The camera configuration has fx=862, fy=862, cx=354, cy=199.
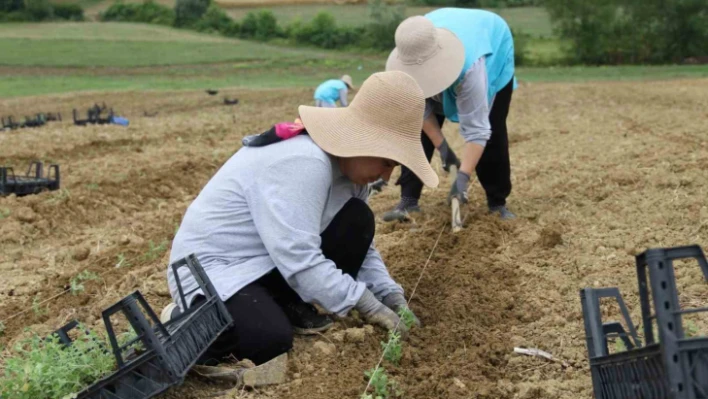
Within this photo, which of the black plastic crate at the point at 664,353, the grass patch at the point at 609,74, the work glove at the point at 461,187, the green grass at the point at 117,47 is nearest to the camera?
the black plastic crate at the point at 664,353

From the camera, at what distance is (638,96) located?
16109 millimetres

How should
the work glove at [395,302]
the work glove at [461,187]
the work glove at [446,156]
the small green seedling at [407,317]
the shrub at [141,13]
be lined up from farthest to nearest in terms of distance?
the shrub at [141,13]
the work glove at [446,156]
the work glove at [461,187]
the work glove at [395,302]
the small green seedling at [407,317]

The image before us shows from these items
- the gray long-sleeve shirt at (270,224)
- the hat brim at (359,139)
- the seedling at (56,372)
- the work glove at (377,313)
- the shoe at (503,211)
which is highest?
the hat brim at (359,139)

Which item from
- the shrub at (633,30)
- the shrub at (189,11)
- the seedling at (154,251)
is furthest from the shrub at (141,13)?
the seedling at (154,251)

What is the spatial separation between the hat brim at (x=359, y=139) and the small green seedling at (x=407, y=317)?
655 mm

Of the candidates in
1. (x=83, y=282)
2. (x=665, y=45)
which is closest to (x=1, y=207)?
(x=83, y=282)

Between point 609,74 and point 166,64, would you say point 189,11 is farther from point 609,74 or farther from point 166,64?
point 609,74

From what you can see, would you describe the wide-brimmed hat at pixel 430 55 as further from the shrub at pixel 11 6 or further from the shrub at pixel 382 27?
the shrub at pixel 11 6

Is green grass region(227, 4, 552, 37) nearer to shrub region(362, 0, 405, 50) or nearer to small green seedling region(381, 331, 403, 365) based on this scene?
shrub region(362, 0, 405, 50)

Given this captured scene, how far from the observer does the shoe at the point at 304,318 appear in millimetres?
4061

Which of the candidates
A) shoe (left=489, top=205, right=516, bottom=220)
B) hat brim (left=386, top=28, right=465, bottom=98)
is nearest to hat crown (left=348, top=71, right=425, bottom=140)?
hat brim (left=386, top=28, right=465, bottom=98)

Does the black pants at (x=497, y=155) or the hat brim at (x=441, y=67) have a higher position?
the hat brim at (x=441, y=67)

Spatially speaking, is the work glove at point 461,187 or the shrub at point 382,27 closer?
the work glove at point 461,187

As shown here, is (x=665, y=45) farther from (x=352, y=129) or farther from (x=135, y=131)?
(x=352, y=129)
